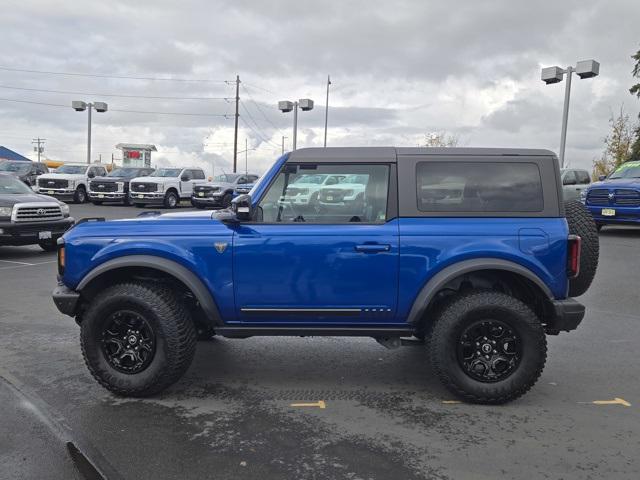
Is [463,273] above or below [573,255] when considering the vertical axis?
below

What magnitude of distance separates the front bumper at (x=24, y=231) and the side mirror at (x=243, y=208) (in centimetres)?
823

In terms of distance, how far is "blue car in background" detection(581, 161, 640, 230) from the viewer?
1420 cm

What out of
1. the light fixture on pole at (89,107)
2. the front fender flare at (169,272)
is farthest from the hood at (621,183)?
the light fixture on pole at (89,107)

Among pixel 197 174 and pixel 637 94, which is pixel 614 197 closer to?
pixel 197 174

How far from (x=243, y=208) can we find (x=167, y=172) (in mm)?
24179

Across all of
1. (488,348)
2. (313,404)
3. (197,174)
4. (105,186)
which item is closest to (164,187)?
(197,174)

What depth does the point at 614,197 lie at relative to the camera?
14.5m

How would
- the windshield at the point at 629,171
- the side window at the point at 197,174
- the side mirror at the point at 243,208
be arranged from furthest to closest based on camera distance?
the side window at the point at 197,174
the windshield at the point at 629,171
the side mirror at the point at 243,208

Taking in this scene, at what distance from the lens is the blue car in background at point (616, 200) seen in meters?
14.2

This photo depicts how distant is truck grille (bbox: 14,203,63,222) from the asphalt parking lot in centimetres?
563

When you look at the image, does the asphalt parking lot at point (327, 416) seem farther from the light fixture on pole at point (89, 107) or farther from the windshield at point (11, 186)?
the light fixture on pole at point (89, 107)

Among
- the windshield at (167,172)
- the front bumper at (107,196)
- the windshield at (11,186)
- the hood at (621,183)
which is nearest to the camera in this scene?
the windshield at (11,186)

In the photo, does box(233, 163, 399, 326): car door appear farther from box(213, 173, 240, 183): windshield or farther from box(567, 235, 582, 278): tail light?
box(213, 173, 240, 183): windshield

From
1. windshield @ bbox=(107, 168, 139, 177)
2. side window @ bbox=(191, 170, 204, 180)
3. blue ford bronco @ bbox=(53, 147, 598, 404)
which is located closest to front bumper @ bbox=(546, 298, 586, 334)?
blue ford bronco @ bbox=(53, 147, 598, 404)
